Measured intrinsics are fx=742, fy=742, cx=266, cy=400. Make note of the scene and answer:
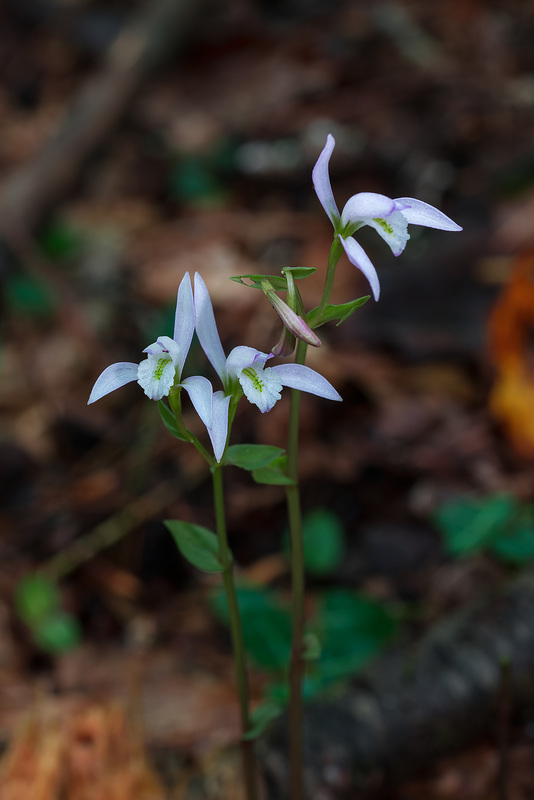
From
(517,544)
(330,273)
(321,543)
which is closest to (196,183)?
(321,543)

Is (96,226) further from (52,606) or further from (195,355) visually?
(52,606)

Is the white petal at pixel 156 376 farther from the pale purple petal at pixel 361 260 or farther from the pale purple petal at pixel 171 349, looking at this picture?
the pale purple petal at pixel 361 260

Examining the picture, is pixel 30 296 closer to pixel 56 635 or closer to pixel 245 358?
pixel 56 635

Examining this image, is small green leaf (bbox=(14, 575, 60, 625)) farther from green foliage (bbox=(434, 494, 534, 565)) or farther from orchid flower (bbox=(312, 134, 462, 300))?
orchid flower (bbox=(312, 134, 462, 300))

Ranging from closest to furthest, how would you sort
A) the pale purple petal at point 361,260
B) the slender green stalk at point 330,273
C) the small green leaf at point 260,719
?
the pale purple petal at point 361,260, the slender green stalk at point 330,273, the small green leaf at point 260,719

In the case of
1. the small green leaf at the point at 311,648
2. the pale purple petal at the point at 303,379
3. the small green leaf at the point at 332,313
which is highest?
the small green leaf at the point at 332,313

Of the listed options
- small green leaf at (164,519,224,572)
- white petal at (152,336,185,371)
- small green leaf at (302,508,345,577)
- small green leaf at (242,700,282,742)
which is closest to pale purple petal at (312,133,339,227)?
white petal at (152,336,185,371)

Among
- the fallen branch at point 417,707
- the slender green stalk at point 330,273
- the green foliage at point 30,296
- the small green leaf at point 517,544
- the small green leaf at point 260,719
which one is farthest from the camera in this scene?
the green foliage at point 30,296

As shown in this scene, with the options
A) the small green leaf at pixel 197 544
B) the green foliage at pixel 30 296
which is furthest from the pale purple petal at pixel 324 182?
the green foliage at pixel 30 296
